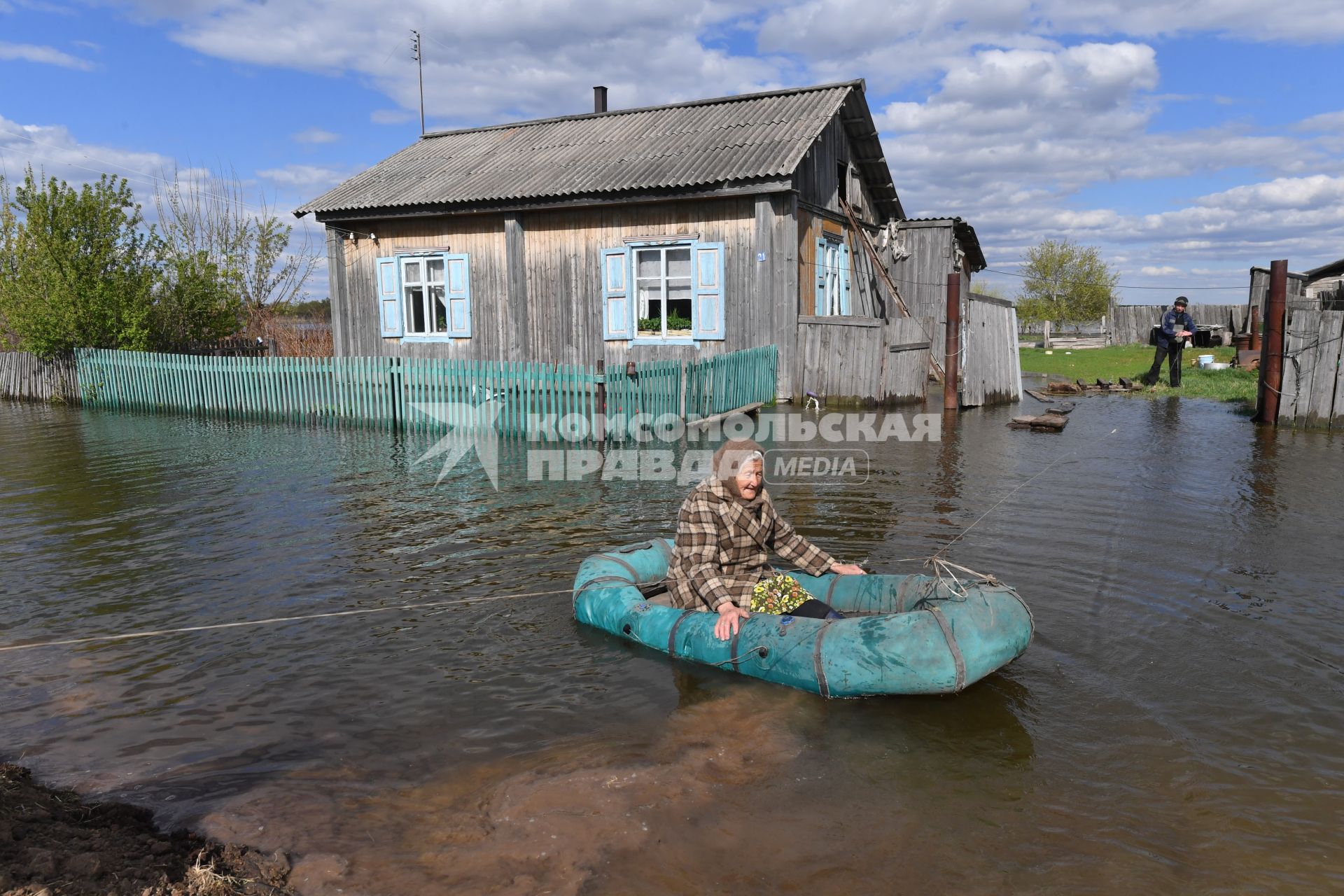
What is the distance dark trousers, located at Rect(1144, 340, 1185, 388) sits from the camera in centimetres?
1906

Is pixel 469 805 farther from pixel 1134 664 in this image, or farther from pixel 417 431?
pixel 417 431

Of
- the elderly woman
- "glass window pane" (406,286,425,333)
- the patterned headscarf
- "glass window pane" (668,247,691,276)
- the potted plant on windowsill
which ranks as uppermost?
"glass window pane" (668,247,691,276)

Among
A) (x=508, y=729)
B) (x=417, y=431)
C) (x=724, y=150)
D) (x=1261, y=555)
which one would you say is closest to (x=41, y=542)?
(x=508, y=729)

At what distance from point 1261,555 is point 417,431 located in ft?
38.6

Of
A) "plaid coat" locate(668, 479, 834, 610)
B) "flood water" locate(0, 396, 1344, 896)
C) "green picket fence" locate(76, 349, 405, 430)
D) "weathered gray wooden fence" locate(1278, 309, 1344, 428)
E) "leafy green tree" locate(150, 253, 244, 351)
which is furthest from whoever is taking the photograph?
"leafy green tree" locate(150, 253, 244, 351)

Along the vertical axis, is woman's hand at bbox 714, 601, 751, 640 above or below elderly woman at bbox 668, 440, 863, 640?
below

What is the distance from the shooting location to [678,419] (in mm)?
13430

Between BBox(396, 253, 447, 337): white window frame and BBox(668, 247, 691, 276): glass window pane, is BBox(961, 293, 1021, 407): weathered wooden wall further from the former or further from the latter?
BBox(396, 253, 447, 337): white window frame

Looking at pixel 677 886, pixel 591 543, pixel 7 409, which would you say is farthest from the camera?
pixel 7 409

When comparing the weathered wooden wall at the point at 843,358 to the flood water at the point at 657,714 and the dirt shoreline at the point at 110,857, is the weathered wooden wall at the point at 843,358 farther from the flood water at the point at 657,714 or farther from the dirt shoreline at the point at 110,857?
the dirt shoreline at the point at 110,857

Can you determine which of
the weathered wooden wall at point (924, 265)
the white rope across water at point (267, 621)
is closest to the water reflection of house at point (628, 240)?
the weathered wooden wall at point (924, 265)

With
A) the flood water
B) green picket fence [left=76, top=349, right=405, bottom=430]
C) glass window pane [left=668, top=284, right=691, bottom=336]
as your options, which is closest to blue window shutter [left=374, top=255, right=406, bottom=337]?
green picket fence [left=76, top=349, right=405, bottom=430]

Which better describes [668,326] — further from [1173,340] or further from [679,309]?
[1173,340]

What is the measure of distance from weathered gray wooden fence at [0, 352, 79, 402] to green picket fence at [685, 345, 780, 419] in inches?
572
